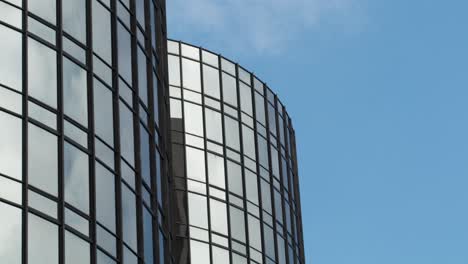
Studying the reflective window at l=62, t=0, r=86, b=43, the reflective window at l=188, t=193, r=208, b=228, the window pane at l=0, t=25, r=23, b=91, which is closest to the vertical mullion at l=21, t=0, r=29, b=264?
the window pane at l=0, t=25, r=23, b=91

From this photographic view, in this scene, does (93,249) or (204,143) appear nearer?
(93,249)

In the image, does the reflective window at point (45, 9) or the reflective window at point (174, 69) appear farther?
the reflective window at point (174, 69)

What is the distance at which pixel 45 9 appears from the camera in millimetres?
39781

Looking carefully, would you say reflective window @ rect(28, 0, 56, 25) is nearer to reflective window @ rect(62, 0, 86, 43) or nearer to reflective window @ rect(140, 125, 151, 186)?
reflective window @ rect(62, 0, 86, 43)

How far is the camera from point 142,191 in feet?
141

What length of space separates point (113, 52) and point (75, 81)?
10.4 feet

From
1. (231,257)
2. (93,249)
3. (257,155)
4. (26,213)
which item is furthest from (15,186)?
(257,155)

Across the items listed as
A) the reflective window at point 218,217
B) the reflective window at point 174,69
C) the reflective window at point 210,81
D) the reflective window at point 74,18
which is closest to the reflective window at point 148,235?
the reflective window at point 74,18

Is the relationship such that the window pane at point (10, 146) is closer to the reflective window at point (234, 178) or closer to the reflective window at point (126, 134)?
the reflective window at point (126, 134)

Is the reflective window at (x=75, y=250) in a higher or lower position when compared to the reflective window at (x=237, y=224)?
lower

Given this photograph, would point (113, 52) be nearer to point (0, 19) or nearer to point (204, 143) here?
point (0, 19)

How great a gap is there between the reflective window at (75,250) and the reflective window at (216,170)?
2379 cm

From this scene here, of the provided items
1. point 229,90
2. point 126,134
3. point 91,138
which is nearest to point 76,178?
point 91,138

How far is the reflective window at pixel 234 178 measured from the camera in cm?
6238
